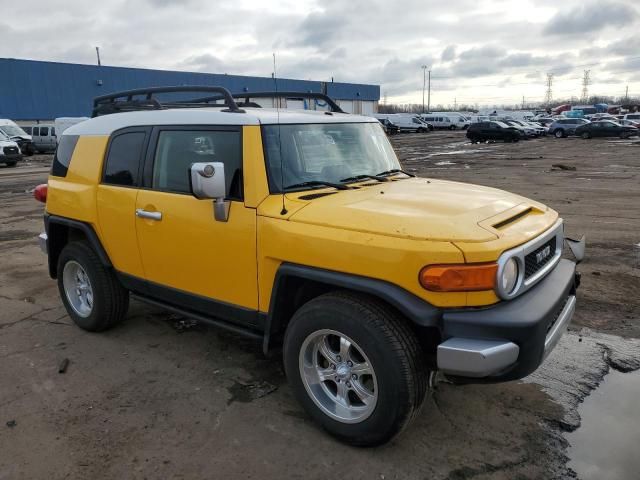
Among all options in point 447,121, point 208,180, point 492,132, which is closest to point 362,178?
point 208,180

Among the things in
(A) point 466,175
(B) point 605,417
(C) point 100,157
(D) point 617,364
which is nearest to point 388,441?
(B) point 605,417

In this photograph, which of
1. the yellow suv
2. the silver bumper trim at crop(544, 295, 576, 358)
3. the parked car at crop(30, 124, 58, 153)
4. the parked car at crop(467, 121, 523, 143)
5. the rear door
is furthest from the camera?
the parked car at crop(467, 121, 523, 143)

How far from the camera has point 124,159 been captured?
430 centimetres

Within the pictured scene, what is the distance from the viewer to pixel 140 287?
4.35 metres

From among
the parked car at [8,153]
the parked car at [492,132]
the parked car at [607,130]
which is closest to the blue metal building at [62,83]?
the parked car at [492,132]

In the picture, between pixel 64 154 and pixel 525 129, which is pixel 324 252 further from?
pixel 525 129

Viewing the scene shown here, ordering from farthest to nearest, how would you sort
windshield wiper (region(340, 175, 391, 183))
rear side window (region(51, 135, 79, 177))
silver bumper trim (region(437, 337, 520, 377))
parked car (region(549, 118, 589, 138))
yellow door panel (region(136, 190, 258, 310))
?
parked car (region(549, 118, 589, 138))
rear side window (region(51, 135, 79, 177))
windshield wiper (region(340, 175, 391, 183))
yellow door panel (region(136, 190, 258, 310))
silver bumper trim (region(437, 337, 520, 377))

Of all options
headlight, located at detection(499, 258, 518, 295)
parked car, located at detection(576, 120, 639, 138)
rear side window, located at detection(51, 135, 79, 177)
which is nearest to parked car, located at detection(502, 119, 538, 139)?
parked car, located at detection(576, 120, 639, 138)

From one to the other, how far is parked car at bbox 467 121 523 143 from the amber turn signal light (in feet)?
126

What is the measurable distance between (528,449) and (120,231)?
11.0 feet

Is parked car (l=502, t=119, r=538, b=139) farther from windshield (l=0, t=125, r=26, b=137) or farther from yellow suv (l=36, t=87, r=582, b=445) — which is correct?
yellow suv (l=36, t=87, r=582, b=445)

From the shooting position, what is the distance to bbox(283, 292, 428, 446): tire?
9.11ft

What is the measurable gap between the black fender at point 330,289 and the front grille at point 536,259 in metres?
0.66

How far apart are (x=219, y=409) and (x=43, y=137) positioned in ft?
110
